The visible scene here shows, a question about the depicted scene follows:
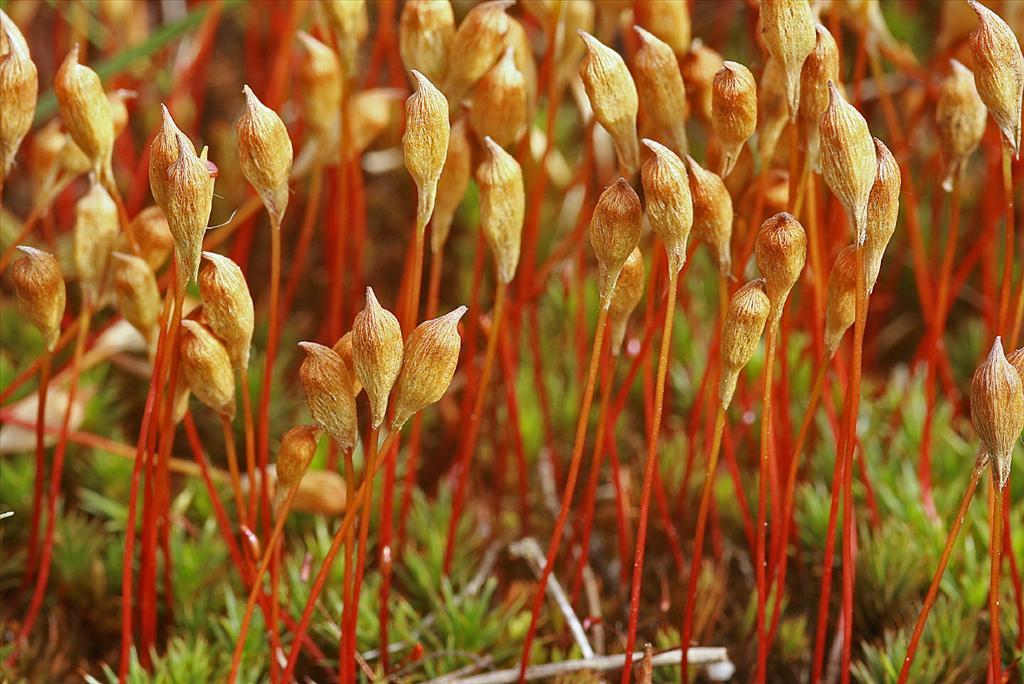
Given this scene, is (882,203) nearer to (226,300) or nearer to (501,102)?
(501,102)

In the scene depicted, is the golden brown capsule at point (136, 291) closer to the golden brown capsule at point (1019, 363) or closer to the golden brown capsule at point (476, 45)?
the golden brown capsule at point (476, 45)

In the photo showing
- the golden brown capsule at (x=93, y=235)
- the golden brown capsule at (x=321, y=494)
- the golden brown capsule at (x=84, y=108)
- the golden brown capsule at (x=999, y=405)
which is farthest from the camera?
the golden brown capsule at (x=321, y=494)

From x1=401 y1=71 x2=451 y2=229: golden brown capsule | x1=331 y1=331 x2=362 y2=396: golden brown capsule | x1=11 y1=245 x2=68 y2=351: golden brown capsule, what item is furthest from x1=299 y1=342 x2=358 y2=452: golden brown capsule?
x1=11 y1=245 x2=68 y2=351: golden brown capsule

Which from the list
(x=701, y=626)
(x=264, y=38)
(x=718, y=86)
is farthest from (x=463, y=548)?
(x=264, y=38)

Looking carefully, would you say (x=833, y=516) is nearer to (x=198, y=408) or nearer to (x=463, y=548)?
(x=463, y=548)

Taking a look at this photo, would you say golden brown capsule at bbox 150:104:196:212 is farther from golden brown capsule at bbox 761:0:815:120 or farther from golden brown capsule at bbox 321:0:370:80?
golden brown capsule at bbox 761:0:815:120

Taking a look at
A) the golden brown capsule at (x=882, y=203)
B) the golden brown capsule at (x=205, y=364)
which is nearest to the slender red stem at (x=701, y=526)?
the golden brown capsule at (x=882, y=203)
